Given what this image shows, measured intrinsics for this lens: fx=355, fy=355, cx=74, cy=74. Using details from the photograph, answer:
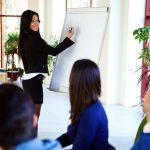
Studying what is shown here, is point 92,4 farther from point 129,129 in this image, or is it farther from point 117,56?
point 129,129

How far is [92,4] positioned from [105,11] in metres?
3.78

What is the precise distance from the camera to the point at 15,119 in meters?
1.03

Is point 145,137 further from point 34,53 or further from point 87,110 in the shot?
point 34,53

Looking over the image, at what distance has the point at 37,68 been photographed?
3.32m

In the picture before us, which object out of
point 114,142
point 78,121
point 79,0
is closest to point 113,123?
point 114,142

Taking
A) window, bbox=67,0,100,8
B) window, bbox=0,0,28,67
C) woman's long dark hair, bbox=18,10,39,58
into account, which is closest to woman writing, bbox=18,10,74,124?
woman's long dark hair, bbox=18,10,39,58

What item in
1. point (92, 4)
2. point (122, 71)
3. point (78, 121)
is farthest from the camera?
point (92, 4)

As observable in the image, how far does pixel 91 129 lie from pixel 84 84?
9.7 inches

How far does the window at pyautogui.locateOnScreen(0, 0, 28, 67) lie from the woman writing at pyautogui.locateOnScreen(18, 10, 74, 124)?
16.0 ft

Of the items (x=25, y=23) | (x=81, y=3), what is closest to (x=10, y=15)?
(x=81, y=3)

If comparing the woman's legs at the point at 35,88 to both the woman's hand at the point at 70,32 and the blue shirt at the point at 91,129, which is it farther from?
the blue shirt at the point at 91,129

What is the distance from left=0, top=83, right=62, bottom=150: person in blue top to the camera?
1.03 m

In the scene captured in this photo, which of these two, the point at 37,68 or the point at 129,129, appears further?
the point at 129,129

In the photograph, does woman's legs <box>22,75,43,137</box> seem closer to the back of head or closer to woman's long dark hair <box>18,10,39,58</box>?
woman's long dark hair <box>18,10,39,58</box>
